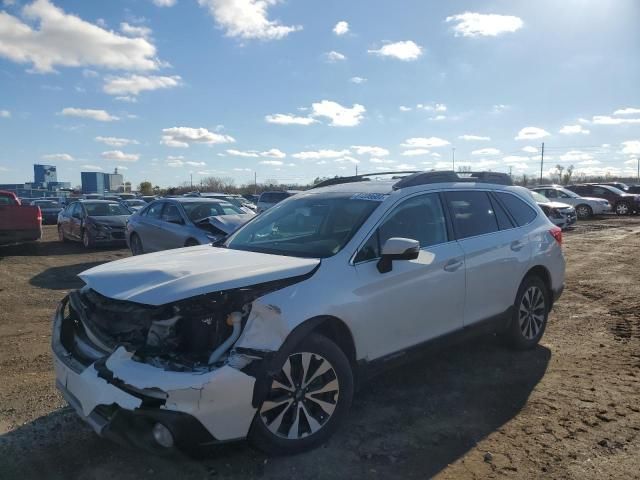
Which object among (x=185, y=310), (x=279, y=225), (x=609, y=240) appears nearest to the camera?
(x=185, y=310)

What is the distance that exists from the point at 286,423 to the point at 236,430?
0.37m

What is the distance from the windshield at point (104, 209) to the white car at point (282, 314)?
12.0 meters

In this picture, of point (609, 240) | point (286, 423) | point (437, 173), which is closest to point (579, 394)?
point (437, 173)

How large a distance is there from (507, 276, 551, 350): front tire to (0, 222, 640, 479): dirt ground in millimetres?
147

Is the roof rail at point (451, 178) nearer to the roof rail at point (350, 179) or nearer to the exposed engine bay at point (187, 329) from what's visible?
the roof rail at point (350, 179)

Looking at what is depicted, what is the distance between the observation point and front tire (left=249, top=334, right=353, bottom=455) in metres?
3.18

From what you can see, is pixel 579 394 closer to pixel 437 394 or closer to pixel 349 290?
pixel 437 394

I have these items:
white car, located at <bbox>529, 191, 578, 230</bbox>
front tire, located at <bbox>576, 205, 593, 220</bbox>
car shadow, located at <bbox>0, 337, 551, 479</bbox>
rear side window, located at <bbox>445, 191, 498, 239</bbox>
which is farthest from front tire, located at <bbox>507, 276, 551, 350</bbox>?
front tire, located at <bbox>576, 205, 593, 220</bbox>

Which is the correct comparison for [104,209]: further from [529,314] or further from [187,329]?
[187,329]

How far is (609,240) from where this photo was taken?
1634 cm

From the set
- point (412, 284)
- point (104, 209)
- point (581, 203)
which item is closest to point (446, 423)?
point (412, 284)

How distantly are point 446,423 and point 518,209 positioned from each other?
8.74ft

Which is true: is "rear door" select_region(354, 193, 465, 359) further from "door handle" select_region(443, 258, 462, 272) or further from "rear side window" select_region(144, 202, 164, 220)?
"rear side window" select_region(144, 202, 164, 220)

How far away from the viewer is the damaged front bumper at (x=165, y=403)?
2.84m
